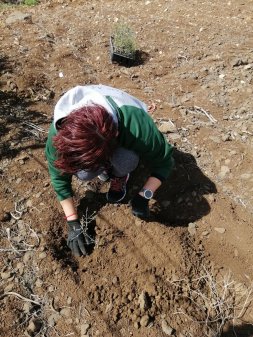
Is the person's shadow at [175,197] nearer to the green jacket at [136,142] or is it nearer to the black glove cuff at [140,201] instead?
the black glove cuff at [140,201]

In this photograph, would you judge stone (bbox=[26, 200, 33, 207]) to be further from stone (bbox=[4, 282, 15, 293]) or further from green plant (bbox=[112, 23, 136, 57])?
green plant (bbox=[112, 23, 136, 57])

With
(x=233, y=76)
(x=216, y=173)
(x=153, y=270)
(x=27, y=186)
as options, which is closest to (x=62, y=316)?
(x=153, y=270)

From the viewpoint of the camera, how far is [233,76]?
3697 millimetres

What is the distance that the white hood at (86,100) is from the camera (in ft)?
6.26

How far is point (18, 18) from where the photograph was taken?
199 inches

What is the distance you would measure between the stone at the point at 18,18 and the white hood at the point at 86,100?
3437 mm

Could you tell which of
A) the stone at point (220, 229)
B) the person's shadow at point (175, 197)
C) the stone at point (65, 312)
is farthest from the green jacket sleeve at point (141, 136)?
the stone at point (65, 312)

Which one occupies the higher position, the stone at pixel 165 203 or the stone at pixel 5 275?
the stone at pixel 165 203

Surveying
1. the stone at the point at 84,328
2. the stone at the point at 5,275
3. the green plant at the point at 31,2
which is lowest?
the green plant at the point at 31,2

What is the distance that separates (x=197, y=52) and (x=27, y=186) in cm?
248

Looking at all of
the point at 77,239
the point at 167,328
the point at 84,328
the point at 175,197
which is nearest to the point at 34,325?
the point at 84,328

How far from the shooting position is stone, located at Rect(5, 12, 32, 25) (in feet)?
16.4

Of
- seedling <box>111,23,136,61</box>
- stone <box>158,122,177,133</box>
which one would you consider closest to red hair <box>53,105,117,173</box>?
stone <box>158,122,177,133</box>

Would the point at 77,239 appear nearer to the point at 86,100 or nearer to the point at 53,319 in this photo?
the point at 53,319
